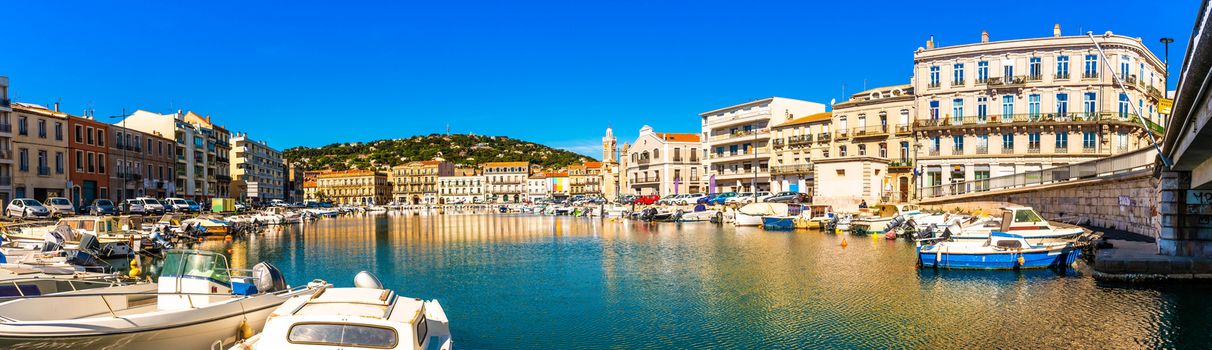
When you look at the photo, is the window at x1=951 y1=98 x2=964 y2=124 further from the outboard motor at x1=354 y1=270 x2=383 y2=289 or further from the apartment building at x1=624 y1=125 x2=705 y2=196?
the outboard motor at x1=354 y1=270 x2=383 y2=289

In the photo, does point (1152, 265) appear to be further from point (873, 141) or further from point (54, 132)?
point (54, 132)

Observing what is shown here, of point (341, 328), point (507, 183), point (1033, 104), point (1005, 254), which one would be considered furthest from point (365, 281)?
point (507, 183)

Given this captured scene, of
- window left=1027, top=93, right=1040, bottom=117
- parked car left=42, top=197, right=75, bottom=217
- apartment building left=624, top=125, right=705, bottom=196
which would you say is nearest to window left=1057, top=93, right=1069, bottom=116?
window left=1027, top=93, right=1040, bottom=117

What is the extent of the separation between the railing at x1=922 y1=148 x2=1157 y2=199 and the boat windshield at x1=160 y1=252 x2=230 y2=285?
29.9 m

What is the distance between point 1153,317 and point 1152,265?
4.55 meters

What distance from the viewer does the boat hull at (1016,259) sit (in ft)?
83.5

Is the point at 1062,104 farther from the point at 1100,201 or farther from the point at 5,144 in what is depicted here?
the point at 5,144

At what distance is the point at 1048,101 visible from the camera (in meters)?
51.2

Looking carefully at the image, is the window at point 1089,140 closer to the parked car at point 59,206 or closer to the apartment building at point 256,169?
the parked car at point 59,206

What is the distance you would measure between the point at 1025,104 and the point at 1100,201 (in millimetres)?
24419

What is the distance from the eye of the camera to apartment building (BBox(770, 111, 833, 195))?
70.6 m

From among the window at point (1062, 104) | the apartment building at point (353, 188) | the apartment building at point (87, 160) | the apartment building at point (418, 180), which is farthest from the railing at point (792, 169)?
the apartment building at point (353, 188)

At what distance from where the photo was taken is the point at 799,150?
73812 millimetres

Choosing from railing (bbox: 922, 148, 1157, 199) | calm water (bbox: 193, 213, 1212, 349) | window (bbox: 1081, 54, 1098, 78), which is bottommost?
calm water (bbox: 193, 213, 1212, 349)
